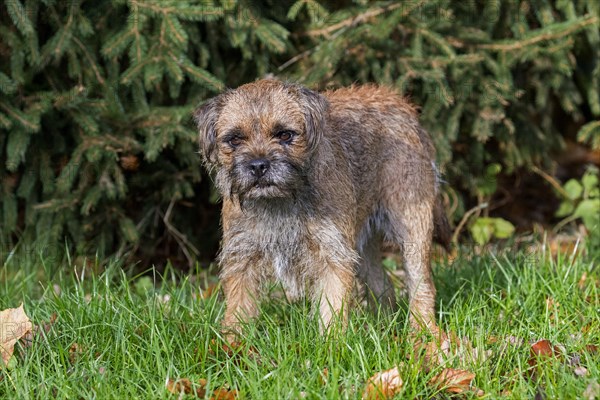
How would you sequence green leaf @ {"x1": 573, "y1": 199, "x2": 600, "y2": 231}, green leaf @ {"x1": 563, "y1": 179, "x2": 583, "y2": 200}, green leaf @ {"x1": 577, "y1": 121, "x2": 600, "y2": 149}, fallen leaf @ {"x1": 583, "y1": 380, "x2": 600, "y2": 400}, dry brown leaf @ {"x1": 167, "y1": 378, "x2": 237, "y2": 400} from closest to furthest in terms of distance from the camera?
fallen leaf @ {"x1": 583, "y1": 380, "x2": 600, "y2": 400}, dry brown leaf @ {"x1": 167, "y1": 378, "x2": 237, "y2": 400}, green leaf @ {"x1": 573, "y1": 199, "x2": 600, "y2": 231}, green leaf @ {"x1": 577, "y1": 121, "x2": 600, "y2": 149}, green leaf @ {"x1": 563, "y1": 179, "x2": 583, "y2": 200}

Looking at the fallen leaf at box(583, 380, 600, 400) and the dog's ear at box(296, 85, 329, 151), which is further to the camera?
the dog's ear at box(296, 85, 329, 151)

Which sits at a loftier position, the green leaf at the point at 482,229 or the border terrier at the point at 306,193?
the border terrier at the point at 306,193

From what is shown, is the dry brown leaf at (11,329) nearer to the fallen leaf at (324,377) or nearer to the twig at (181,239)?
the fallen leaf at (324,377)

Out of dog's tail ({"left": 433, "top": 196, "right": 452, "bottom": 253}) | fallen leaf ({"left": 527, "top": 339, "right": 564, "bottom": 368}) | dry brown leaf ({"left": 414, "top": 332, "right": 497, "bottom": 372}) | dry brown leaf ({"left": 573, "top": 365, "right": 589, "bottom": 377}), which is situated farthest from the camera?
dog's tail ({"left": 433, "top": 196, "right": 452, "bottom": 253})

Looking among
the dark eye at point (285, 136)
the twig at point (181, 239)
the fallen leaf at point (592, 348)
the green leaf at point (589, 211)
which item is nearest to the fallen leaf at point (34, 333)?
the dark eye at point (285, 136)

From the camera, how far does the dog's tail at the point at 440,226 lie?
491 centimetres

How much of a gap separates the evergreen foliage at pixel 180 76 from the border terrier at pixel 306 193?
115 centimetres

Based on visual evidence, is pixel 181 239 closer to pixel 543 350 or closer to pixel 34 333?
pixel 34 333

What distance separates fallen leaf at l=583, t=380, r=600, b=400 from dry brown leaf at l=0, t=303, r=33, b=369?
7.45 feet

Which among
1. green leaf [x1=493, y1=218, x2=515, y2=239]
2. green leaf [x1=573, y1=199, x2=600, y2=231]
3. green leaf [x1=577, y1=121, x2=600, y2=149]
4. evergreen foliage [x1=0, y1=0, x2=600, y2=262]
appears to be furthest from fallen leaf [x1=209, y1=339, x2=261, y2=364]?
green leaf [x1=577, y1=121, x2=600, y2=149]

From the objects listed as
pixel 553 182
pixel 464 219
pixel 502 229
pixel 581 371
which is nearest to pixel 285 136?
pixel 581 371

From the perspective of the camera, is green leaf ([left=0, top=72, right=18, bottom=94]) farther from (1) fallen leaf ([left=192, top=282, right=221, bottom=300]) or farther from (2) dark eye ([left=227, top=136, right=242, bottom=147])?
(2) dark eye ([left=227, top=136, right=242, bottom=147])

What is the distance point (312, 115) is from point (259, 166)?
0.40 metres

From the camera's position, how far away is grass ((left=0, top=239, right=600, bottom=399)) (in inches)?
130
